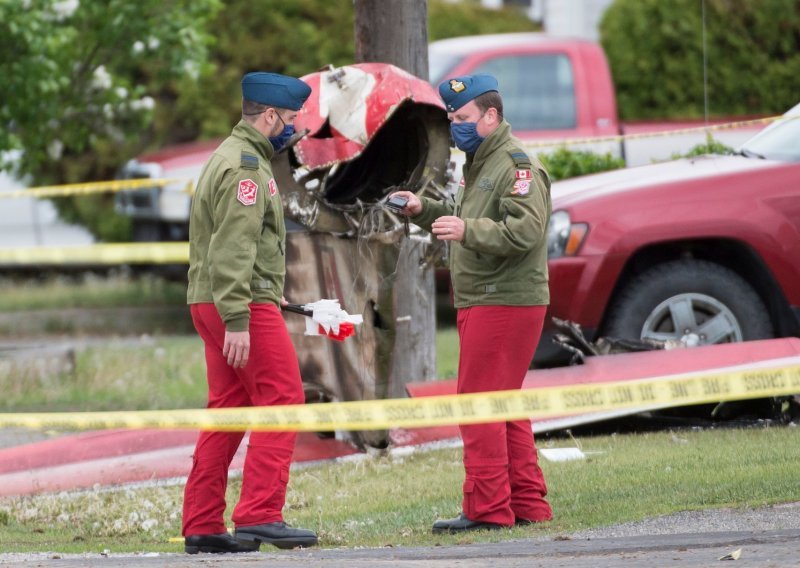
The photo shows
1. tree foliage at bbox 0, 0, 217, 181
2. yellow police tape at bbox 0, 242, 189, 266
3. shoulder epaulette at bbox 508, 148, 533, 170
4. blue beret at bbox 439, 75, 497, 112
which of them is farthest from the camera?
yellow police tape at bbox 0, 242, 189, 266

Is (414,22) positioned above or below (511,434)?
above

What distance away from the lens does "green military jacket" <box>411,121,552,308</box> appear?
5559 mm

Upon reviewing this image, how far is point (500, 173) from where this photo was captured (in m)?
5.70

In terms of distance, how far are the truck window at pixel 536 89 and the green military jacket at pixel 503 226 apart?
6.18 metres

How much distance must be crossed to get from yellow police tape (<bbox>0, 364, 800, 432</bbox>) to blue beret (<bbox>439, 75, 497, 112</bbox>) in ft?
3.66

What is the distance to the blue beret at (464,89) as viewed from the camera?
5785 mm

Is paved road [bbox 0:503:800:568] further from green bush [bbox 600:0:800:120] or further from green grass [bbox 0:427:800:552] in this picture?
green bush [bbox 600:0:800:120]

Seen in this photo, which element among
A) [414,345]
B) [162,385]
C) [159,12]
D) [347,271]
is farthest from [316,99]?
[159,12]

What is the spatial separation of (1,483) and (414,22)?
3.21m

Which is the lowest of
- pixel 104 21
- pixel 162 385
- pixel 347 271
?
pixel 162 385

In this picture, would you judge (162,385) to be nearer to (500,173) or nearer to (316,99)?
(316,99)

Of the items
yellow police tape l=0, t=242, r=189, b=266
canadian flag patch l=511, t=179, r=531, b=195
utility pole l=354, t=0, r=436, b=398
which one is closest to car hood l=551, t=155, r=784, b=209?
utility pole l=354, t=0, r=436, b=398

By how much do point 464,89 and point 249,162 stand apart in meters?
0.89

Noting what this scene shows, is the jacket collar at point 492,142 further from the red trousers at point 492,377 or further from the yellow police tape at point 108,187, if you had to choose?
the yellow police tape at point 108,187
